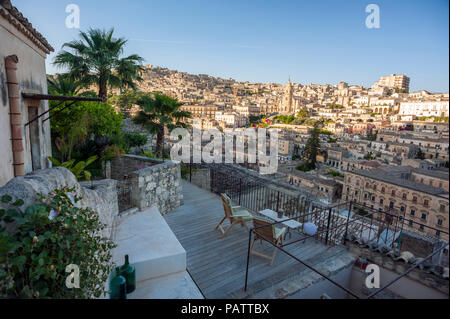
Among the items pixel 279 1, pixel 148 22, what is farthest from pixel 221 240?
pixel 148 22

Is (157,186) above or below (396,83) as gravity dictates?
below

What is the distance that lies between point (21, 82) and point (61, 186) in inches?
168

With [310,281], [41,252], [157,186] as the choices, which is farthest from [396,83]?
[41,252]

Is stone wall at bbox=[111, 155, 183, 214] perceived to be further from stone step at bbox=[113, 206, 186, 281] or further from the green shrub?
the green shrub

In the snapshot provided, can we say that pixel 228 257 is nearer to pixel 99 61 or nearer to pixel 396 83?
pixel 99 61

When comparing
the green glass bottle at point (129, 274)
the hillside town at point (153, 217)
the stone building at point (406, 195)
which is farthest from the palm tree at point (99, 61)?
the stone building at point (406, 195)

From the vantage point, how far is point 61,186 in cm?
271

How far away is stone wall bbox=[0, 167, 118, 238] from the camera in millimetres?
2275

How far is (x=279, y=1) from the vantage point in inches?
157

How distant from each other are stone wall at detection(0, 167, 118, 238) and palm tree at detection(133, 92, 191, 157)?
6.71m

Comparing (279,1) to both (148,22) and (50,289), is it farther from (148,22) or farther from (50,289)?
(50,289)

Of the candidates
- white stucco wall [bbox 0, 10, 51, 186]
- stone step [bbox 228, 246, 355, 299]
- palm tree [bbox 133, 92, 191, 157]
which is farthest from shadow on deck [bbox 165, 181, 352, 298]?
palm tree [bbox 133, 92, 191, 157]

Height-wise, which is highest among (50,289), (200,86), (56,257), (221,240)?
(200,86)
